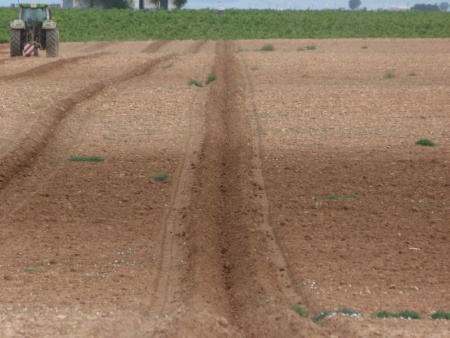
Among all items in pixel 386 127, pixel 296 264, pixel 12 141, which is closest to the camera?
pixel 296 264

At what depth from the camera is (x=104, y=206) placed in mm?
12281

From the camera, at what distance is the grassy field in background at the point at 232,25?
219 ft

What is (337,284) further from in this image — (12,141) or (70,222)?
(12,141)

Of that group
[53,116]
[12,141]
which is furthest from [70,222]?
[53,116]

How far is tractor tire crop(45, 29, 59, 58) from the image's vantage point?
124ft

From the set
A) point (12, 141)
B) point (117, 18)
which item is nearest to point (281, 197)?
point (12, 141)

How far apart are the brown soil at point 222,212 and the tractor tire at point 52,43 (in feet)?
45.8

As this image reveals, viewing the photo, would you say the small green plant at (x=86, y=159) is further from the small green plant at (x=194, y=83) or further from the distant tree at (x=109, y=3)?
the distant tree at (x=109, y=3)

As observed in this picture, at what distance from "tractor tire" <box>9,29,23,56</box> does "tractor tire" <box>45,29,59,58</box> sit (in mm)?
1144

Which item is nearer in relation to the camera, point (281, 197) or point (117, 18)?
point (281, 197)

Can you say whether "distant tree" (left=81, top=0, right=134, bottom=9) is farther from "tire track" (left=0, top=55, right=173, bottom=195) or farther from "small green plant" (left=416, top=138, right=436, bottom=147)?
"small green plant" (left=416, top=138, right=436, bottom=147)

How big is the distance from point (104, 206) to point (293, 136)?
20.0ft

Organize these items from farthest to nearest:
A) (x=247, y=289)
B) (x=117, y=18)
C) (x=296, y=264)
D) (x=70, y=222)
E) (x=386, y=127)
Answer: (x=117, y=18), (x=386, y=127), (x=70, y=222), (x=296, y=264), (x=247, y=289)

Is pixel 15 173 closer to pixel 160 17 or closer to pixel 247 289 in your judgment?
pixel 247 289
